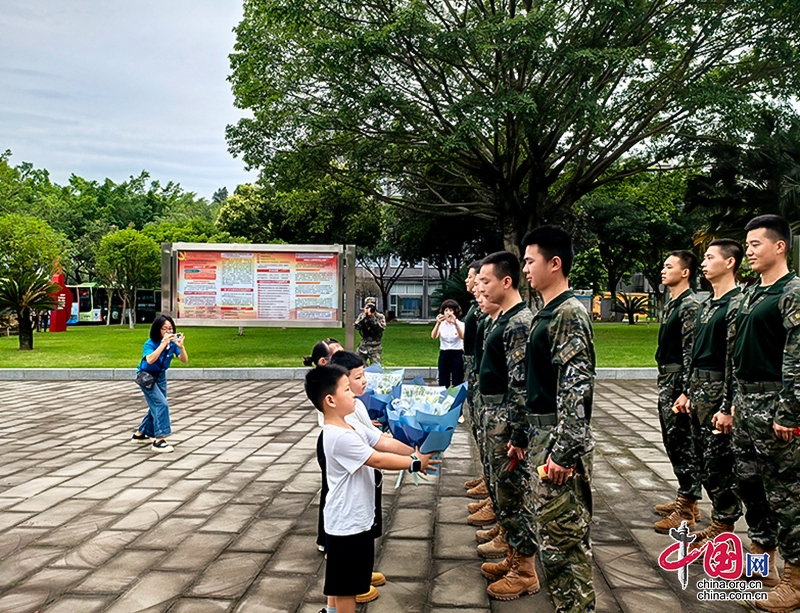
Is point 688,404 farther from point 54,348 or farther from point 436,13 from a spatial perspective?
point 54,348

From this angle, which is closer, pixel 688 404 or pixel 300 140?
pixel 688 404

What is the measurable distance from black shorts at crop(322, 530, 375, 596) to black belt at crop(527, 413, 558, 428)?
0.98 m

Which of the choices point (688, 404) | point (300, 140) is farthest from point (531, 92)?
point (688, 404)

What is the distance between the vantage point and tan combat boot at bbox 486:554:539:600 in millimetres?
3385

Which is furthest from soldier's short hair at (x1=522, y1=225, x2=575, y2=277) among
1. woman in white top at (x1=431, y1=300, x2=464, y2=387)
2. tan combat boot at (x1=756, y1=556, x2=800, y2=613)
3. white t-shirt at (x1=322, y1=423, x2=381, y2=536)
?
woman in white top at (x1=431, y1=300, x2=464, y2=387)

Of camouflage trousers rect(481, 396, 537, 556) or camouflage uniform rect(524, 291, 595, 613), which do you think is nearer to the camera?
camouflage uniform rect(524, 291, 595, 613)

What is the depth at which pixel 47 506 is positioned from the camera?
16.0 ft

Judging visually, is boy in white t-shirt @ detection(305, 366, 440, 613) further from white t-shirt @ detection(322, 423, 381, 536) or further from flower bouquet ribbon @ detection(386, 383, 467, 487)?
flower bouquet ribbon @ detection(386, 383, 467, 487)

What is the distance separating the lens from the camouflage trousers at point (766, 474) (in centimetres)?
323

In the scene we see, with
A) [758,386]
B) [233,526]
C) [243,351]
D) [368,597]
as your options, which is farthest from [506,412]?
[243,351]

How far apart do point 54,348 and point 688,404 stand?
56.2 feet

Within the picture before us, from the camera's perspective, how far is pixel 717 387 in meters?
3.99

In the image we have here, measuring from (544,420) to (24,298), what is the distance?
17.5 meters

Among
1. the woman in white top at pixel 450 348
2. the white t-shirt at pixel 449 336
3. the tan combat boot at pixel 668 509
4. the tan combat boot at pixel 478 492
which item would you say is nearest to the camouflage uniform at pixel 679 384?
the tan combat boot at pixel 668 509
